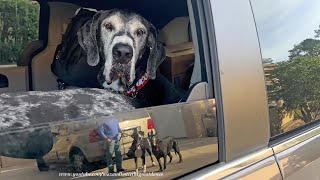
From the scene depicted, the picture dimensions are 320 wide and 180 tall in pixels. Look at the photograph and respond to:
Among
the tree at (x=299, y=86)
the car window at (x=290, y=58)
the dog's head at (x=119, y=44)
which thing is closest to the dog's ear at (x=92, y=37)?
the dog's head at (x=119, y=44)

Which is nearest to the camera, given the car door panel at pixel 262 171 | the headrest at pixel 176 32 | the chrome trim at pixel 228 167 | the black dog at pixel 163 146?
the black dog at pixel 163 146

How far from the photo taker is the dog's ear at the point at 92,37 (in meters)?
2.32

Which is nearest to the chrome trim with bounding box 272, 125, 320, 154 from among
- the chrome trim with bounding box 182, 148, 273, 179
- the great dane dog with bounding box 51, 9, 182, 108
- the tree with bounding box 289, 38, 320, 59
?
the chrome trim with bounding box 182, 148, 273, 179

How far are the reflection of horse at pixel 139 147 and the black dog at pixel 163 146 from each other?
0.07ft

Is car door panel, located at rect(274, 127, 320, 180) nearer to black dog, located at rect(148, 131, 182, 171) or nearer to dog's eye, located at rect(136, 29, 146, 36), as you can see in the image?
black dog, located at rect(148, 131, 182, 171)

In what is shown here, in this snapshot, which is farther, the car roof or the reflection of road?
the car roof

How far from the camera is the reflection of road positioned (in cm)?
128

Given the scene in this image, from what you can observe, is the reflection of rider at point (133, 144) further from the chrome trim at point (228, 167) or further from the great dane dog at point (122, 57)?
the great dane dog at point (122, 57)

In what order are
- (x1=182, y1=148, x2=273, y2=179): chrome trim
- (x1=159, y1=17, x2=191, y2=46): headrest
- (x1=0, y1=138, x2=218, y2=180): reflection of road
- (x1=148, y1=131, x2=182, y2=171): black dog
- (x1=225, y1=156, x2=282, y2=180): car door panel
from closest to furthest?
(x1=0, y1=138, x2=218, y2=180): reflection of road → (x1=148, y1=131, x2=182, y2=171): black dog → (x1=182, y1=148, x2=273, y2=179): chrome trim → (x1=225, y1=156, x2=282, y2=180): car door panel → (x1=159, y1=17, x2=191, y2=46): headrest

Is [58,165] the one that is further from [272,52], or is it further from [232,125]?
[272,52]

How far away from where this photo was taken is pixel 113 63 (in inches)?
87.2

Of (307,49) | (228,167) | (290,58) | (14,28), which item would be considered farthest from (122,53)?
(307,49)

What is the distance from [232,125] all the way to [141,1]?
0.97m

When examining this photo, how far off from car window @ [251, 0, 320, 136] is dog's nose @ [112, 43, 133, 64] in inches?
23.7
